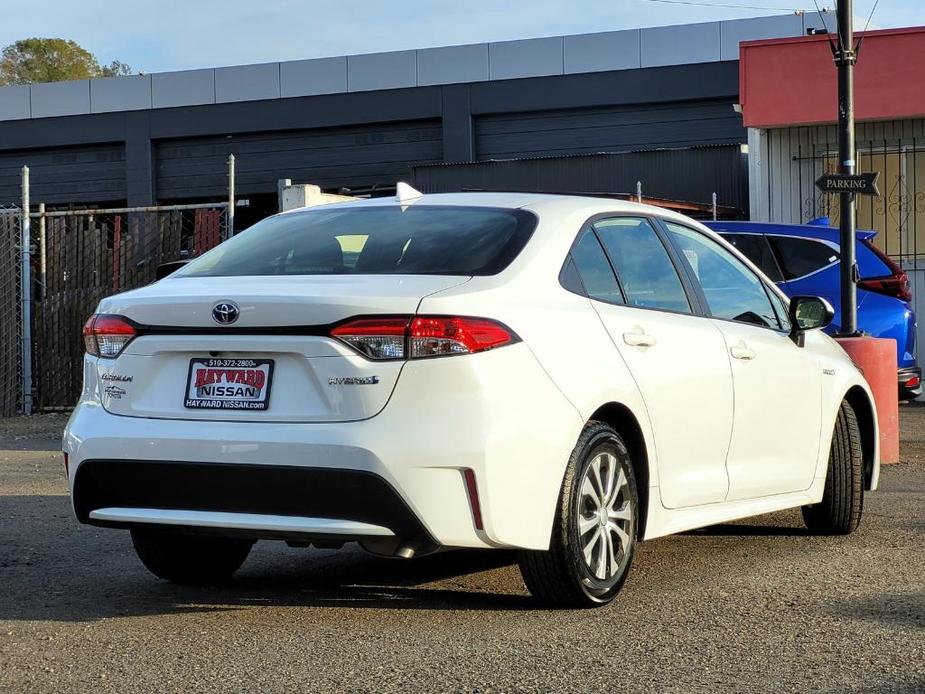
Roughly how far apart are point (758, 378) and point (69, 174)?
103ft

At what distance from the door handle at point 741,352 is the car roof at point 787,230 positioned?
266 inches

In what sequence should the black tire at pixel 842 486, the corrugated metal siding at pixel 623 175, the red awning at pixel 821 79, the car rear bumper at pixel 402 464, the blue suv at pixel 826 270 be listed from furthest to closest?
the corrugated metal siding at pixel 623 175
the red awning at pixel 821 79
the blue suv at pixel 826 270
the black tire at pixel 842 486
the car rear bumper at pixel 402 464

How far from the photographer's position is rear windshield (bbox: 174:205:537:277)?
5559 mm

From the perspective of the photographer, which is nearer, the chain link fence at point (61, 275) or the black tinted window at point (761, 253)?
the black tinted window at point (761, 253)

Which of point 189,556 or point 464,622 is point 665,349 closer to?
point 464,622

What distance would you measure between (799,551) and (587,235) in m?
2.00

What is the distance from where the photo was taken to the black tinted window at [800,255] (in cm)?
1334

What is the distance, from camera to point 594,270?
19.5ft

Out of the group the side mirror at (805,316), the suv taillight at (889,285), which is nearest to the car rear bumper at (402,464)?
the side mirror at (805,316)

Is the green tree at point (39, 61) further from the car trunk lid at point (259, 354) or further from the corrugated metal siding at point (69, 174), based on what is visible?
the car trunk lid at point (259, 354)

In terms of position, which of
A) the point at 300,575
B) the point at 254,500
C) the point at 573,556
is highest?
the point at 254,500

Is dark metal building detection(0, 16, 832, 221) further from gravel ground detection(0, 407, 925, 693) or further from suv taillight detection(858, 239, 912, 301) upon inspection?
gravel ground detection(0, 407, 925, 693)

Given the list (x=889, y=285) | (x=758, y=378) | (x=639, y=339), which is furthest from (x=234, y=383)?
(x=889, y=285)

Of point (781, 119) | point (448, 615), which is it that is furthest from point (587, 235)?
point (781, 119)
